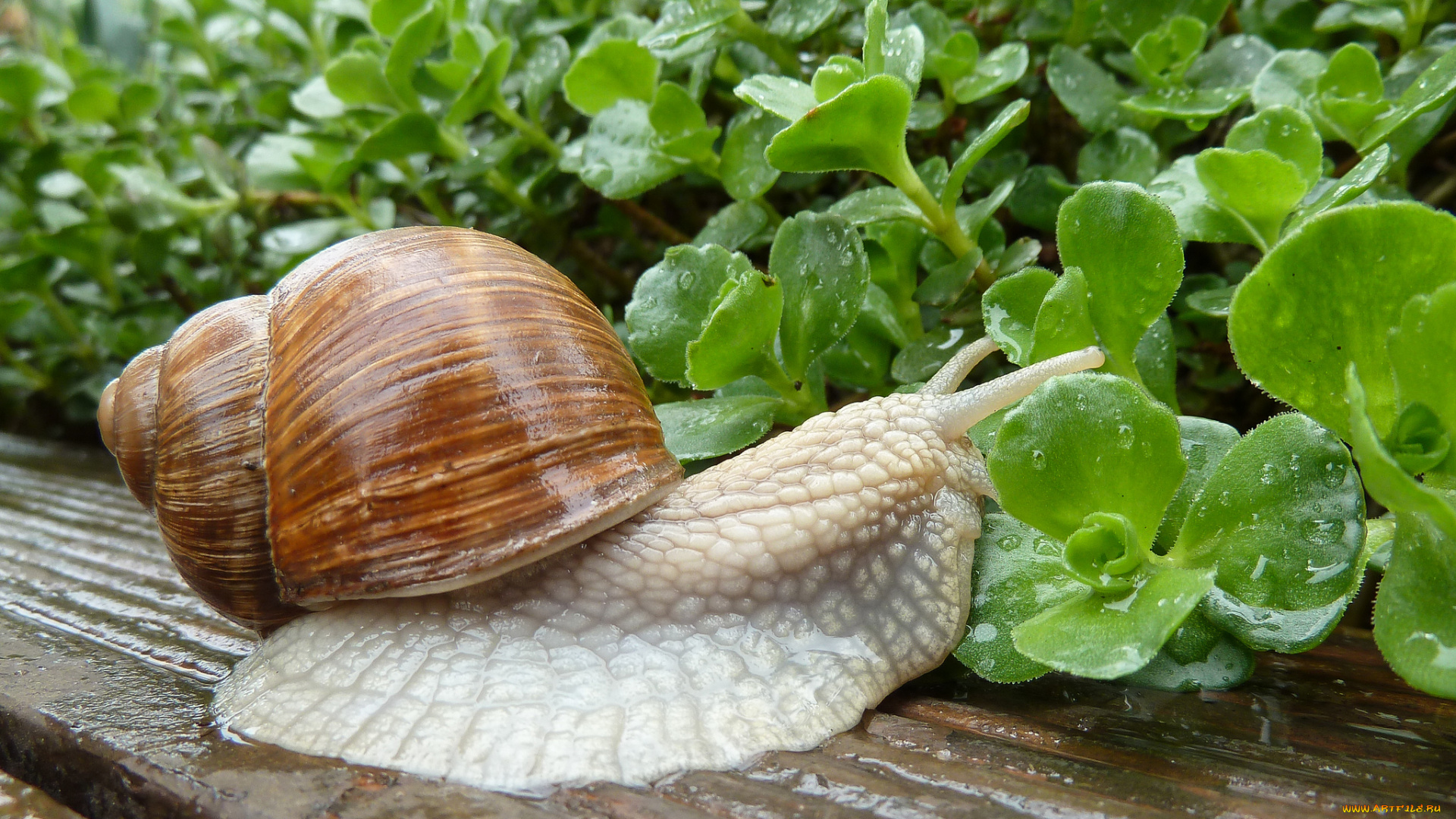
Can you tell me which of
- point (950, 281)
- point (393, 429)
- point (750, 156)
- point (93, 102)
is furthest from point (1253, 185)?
point (93, 102)

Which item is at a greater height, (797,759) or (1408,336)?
(1408,336)

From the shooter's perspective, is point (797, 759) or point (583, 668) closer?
point (797, 759)

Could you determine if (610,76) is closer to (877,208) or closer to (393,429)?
(877,208)

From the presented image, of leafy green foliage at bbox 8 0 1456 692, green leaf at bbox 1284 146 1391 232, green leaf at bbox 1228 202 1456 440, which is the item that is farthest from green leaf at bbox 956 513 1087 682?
green leaf at bbox 1284 146 1391 232

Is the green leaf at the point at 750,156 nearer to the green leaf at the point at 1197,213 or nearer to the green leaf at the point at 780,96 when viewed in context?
the green leaf at the point at 780,96

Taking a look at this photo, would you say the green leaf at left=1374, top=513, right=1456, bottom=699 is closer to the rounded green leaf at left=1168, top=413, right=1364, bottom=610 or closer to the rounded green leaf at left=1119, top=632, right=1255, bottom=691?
the rounded green leaf at left=1168, top=413, right=1364, bottom=610

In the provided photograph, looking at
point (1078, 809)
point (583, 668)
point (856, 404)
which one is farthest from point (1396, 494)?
point (583, 668)

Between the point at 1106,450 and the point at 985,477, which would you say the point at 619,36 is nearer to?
the point at 985,477
